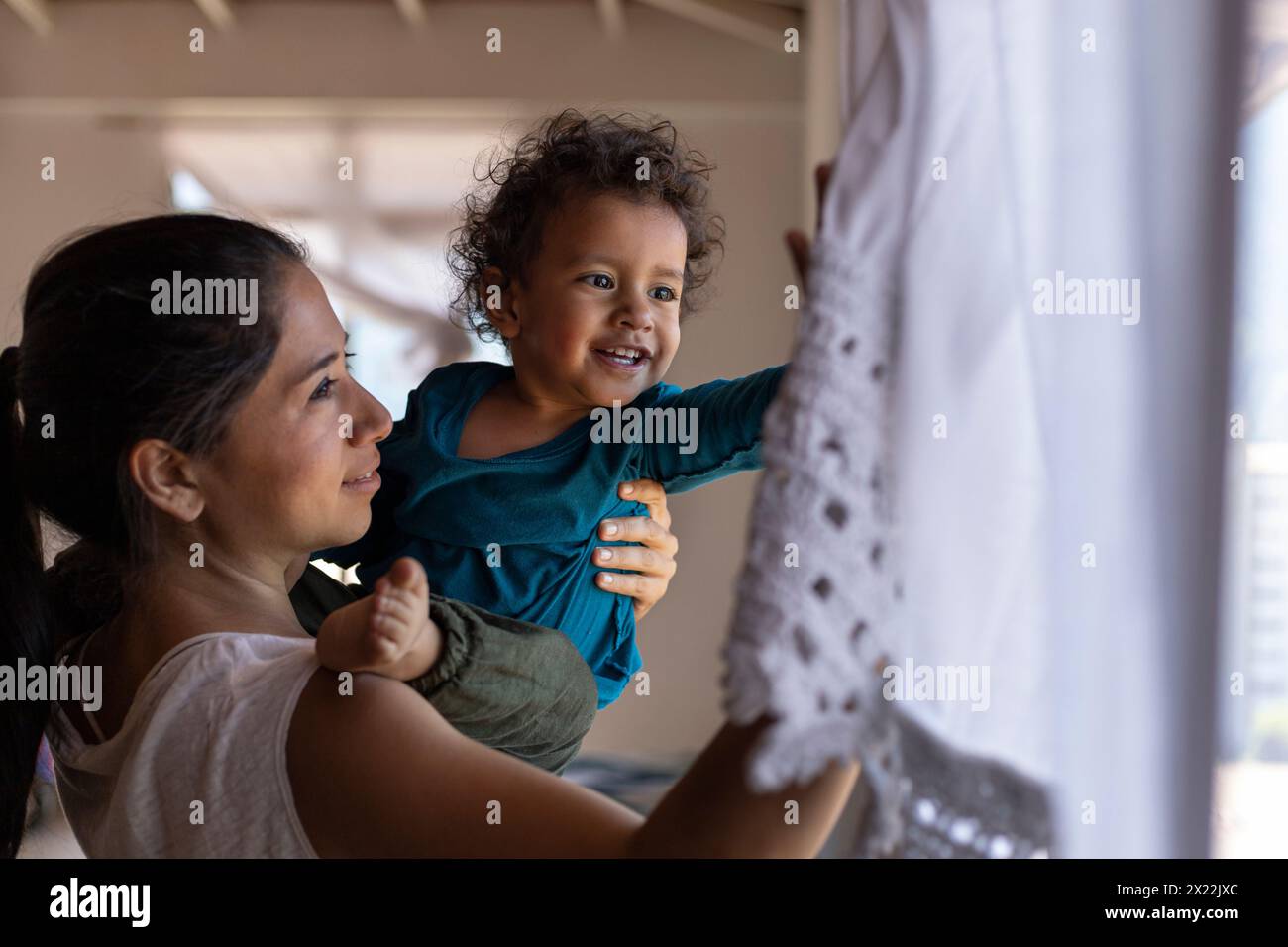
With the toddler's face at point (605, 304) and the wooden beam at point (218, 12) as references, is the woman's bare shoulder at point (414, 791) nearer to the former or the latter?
the toddler's face at point (605, 304)

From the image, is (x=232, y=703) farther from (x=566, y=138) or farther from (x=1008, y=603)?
(x=566, y=138)

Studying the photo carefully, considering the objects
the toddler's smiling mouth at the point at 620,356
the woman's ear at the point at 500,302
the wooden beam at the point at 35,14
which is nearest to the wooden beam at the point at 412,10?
the wooden beam at the point at 35,14

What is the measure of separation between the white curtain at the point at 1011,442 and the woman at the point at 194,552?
0.32 meters

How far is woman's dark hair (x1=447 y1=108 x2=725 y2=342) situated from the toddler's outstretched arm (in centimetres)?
72

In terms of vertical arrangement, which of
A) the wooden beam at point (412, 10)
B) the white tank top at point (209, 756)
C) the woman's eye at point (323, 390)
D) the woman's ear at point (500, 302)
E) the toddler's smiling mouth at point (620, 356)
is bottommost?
the white tank top at point (209, 756)

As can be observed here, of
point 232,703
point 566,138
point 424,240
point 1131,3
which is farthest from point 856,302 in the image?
point 424,240

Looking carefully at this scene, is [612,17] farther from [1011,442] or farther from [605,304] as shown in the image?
[1011,442]

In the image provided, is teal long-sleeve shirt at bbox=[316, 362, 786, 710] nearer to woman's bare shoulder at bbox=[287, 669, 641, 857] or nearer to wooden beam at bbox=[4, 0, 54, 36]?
woman's bare shoulder at bbox=[287, 669, 641, 857]

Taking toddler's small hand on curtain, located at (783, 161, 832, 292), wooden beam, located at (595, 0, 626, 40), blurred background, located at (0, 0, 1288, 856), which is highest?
wooden beam, located at (595, 0, 626, 40)

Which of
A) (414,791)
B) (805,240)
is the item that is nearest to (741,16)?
(805,240)

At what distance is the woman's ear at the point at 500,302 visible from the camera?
1550 millimetres

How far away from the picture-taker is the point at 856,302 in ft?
2.30

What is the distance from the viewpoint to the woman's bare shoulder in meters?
0.82

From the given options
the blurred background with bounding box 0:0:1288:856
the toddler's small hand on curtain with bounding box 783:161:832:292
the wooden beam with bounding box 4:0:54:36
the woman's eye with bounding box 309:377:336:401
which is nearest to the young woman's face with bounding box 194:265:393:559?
the woman's eye with bounding box 309:377:336:401
